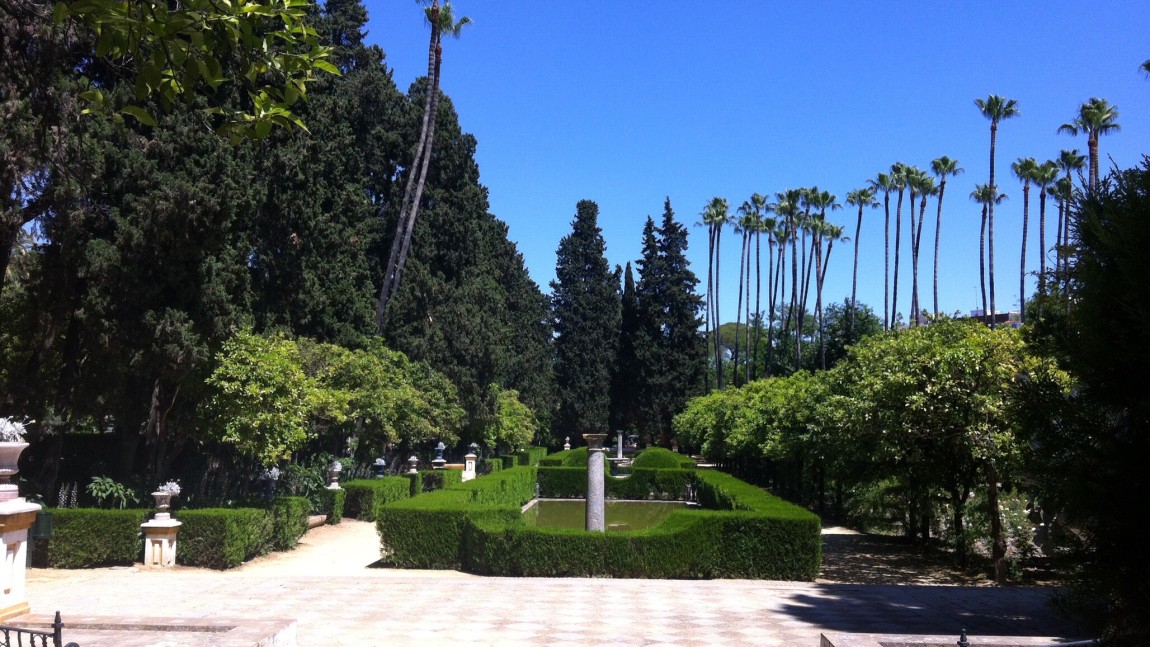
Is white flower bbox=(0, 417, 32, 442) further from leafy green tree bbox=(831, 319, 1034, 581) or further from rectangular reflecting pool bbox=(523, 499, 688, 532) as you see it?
rectangular reflecting pool bbox=(523, 499, 688, 532)

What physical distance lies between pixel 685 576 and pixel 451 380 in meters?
22.4

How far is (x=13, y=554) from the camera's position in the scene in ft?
26.3

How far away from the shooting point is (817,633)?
30.1 feet

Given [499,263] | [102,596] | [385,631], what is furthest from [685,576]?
[499,263]

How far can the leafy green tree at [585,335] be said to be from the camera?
6122 centimetres

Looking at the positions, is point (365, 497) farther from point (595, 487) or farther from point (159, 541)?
point (159, 541)

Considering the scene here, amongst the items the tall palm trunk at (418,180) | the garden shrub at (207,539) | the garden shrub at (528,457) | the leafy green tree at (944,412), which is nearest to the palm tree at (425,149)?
the tall palm trunk at (418,180)

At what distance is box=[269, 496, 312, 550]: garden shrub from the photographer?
16.8 m

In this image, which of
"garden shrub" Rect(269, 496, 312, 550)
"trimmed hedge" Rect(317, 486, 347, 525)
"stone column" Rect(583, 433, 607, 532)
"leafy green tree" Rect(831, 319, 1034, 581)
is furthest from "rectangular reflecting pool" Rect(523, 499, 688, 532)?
"leafy green tree" Rect(831, 319, 1034, 581)

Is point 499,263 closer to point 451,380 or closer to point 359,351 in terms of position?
point 451,380

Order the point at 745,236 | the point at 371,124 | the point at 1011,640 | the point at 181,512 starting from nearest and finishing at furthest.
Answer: the point at 1011,640 < the point at 181,512 < the point at 371,124 < the point at 745,236

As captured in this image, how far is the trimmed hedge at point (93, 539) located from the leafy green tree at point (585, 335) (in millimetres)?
45396

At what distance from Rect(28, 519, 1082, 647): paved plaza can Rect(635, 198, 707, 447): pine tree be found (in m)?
42.9

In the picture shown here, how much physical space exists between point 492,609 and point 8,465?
5576mm
